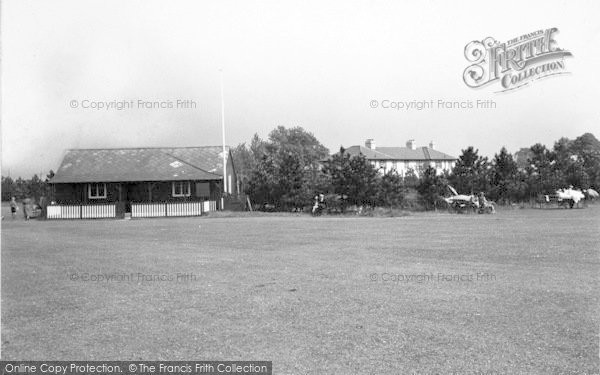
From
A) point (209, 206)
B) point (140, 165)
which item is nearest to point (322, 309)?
point (209, 206)

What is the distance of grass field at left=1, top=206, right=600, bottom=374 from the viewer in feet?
17.5

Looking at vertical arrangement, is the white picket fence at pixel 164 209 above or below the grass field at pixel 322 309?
above

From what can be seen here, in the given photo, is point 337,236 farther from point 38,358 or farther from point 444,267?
point 38,358

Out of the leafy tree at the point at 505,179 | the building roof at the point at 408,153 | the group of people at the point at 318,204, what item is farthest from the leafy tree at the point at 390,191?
the building roof at the point at 408,153

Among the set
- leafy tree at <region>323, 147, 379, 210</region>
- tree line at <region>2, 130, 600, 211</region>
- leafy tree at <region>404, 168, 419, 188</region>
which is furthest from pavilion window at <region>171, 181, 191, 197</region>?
leafy tree at <region>404, 168, 419, 188</region>

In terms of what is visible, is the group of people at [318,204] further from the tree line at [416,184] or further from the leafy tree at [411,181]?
the leafy tree at [411,181]

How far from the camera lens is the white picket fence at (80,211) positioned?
34531mm

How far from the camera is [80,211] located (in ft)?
114

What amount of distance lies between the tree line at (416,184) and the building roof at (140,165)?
17.5 feet

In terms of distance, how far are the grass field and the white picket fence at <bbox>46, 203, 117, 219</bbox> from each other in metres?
22.4

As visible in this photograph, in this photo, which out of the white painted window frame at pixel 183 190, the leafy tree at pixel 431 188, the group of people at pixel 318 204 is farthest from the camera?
the white painted window frame at pixel 183 190

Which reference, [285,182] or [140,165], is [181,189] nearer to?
[140,165]

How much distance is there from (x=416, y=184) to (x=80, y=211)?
24270 mm

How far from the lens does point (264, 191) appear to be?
122 feet
